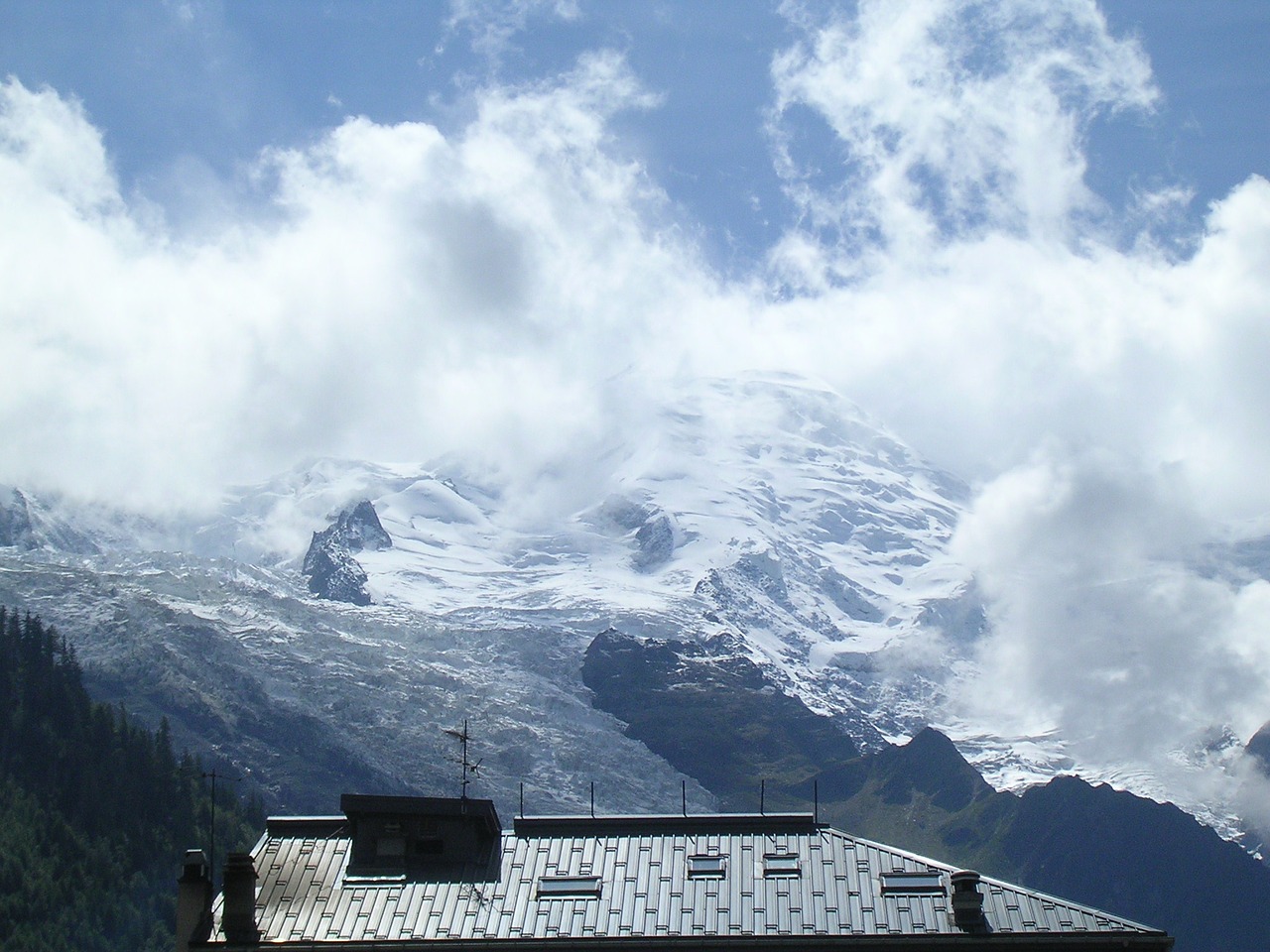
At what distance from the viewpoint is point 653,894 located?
90000 mm

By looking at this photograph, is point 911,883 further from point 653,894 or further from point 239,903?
point 239,903

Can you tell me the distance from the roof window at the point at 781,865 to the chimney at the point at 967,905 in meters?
7.64

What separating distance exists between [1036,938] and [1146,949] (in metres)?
4.74

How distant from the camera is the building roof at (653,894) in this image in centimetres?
8656

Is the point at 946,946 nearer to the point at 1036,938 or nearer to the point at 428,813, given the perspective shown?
the point at 1036,938

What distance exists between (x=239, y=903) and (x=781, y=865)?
2509 cm

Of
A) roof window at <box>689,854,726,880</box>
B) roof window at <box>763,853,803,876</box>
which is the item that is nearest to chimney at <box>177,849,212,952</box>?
roof window at <box>689,854,726,880</box>

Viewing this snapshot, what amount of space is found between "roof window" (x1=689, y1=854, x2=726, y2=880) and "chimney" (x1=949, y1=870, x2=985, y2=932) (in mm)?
10988

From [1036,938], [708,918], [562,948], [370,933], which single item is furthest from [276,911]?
[1036,938]

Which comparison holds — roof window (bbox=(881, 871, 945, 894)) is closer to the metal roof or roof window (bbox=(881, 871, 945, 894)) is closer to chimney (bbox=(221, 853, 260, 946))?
the metal roof

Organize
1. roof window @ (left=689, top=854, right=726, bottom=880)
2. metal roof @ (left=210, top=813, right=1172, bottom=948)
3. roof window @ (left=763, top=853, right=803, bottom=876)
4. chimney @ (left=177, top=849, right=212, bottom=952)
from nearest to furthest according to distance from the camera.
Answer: metal roof @ (left=210, top=813, right=1172, bottom=948) → chimney @ (left=177, top=849, right=212, bottom=952) → roof window @ (left=689, top=854, right=726, bottom=880) → roof window @ (left=763, top=853, right=803, bottom=876)

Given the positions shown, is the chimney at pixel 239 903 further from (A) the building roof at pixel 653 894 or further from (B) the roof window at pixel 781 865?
(B) the roof window at pixel 781 865

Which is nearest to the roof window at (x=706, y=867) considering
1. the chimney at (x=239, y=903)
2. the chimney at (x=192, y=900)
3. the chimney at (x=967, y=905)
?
the chimney at (x=967, y=905)

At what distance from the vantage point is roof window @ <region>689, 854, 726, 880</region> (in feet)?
300
